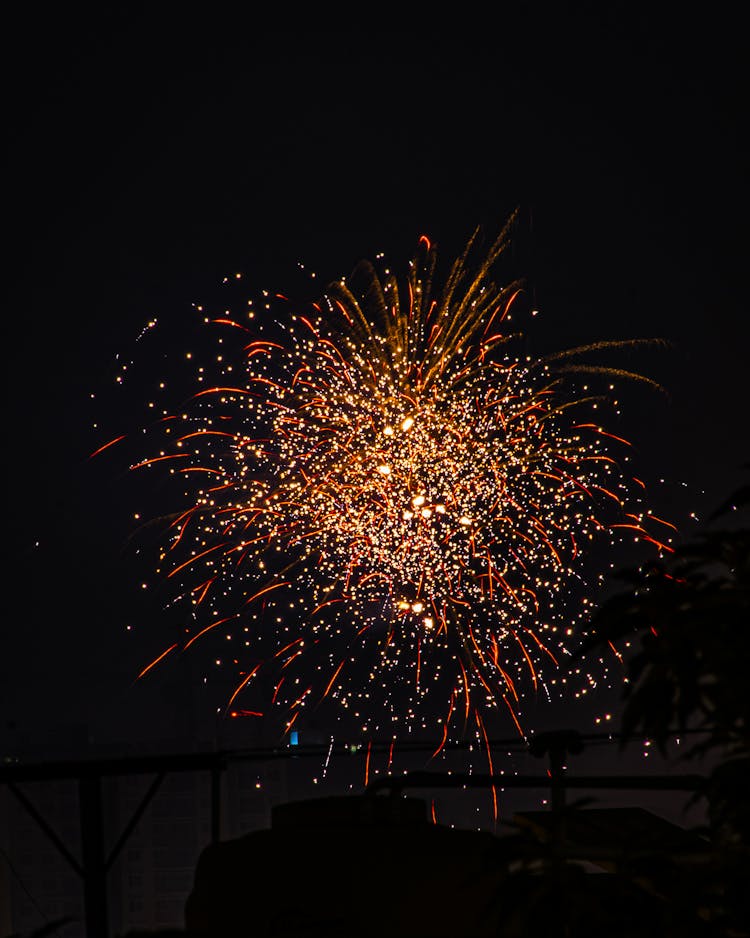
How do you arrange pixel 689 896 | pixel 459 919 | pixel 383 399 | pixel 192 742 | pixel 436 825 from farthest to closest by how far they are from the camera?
pixel 192 742 < pixel 383 399 < pixel 436 825 < pixel 459 919 < pixel 689 896

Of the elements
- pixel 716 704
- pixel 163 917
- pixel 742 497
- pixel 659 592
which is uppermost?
pixel 742 497

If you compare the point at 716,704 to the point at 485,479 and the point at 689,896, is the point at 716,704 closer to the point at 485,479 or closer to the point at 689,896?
the point at 689,896

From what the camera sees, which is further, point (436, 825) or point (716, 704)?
point (436, 825)

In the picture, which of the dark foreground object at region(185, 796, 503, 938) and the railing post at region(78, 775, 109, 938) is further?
the railing post at region(78, 775, 109, 938)

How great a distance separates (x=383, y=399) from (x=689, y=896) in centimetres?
1279

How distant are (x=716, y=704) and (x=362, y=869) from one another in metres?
1.71

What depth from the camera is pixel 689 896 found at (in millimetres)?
2586

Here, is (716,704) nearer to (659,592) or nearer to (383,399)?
(659,592)

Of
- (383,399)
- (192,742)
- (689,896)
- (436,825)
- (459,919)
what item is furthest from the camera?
(192,742)

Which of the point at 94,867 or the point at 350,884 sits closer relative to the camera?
the point at 350,884

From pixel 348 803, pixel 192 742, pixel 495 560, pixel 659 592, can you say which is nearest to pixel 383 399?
pixel 495 560

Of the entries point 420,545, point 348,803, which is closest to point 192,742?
point 420,545

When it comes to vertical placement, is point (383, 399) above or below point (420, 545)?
above

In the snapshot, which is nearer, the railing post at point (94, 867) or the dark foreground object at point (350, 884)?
the dark foreground object at point (350, 884)
